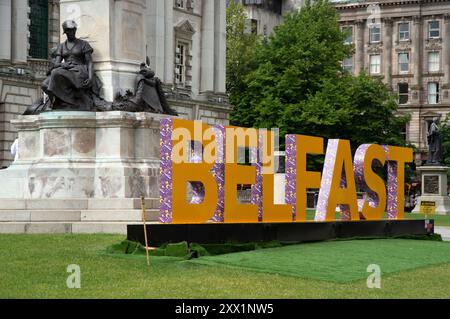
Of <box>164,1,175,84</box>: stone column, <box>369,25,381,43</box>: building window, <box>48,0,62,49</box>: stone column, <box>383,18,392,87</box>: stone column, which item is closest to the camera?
<box>48,0,62,49</box>: stone column

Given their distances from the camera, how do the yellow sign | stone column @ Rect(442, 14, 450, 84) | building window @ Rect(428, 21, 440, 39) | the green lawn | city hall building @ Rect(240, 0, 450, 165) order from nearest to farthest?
the green lawn
the yellow sign
stone column @ Rect(442, 14, 450, 84)
city hall building @ Rect(240, 0, 450, 165)
building window @ Rect(428, 21, 440, 39)

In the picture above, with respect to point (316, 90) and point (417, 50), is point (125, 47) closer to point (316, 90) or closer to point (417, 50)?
point (316, 90)

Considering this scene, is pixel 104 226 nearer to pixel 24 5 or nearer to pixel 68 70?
pixel 68 70

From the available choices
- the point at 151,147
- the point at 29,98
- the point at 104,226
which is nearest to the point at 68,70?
the point at 151,147

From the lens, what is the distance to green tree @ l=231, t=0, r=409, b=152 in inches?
2616

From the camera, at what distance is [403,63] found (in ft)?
398

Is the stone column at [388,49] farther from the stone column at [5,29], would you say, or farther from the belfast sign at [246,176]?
the belfast sign at [246,176]

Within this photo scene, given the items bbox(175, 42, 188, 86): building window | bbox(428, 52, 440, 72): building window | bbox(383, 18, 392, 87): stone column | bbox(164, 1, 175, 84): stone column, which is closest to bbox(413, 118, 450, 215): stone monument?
bbox(164, 1, 175, 84): stone column

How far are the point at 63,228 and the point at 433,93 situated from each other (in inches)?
4046

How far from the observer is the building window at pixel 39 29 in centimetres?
6238

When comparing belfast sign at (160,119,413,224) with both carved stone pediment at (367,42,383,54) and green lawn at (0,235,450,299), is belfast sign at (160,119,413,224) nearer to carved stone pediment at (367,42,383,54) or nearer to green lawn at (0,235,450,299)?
green lawn at (0,235,450,299)

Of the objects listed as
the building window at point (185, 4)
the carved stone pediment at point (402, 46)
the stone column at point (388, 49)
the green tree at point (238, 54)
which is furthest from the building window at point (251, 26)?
the carved stone pediment at point (402, 46)

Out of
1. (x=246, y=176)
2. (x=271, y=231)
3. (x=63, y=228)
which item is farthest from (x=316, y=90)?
(x=271, y=231)
